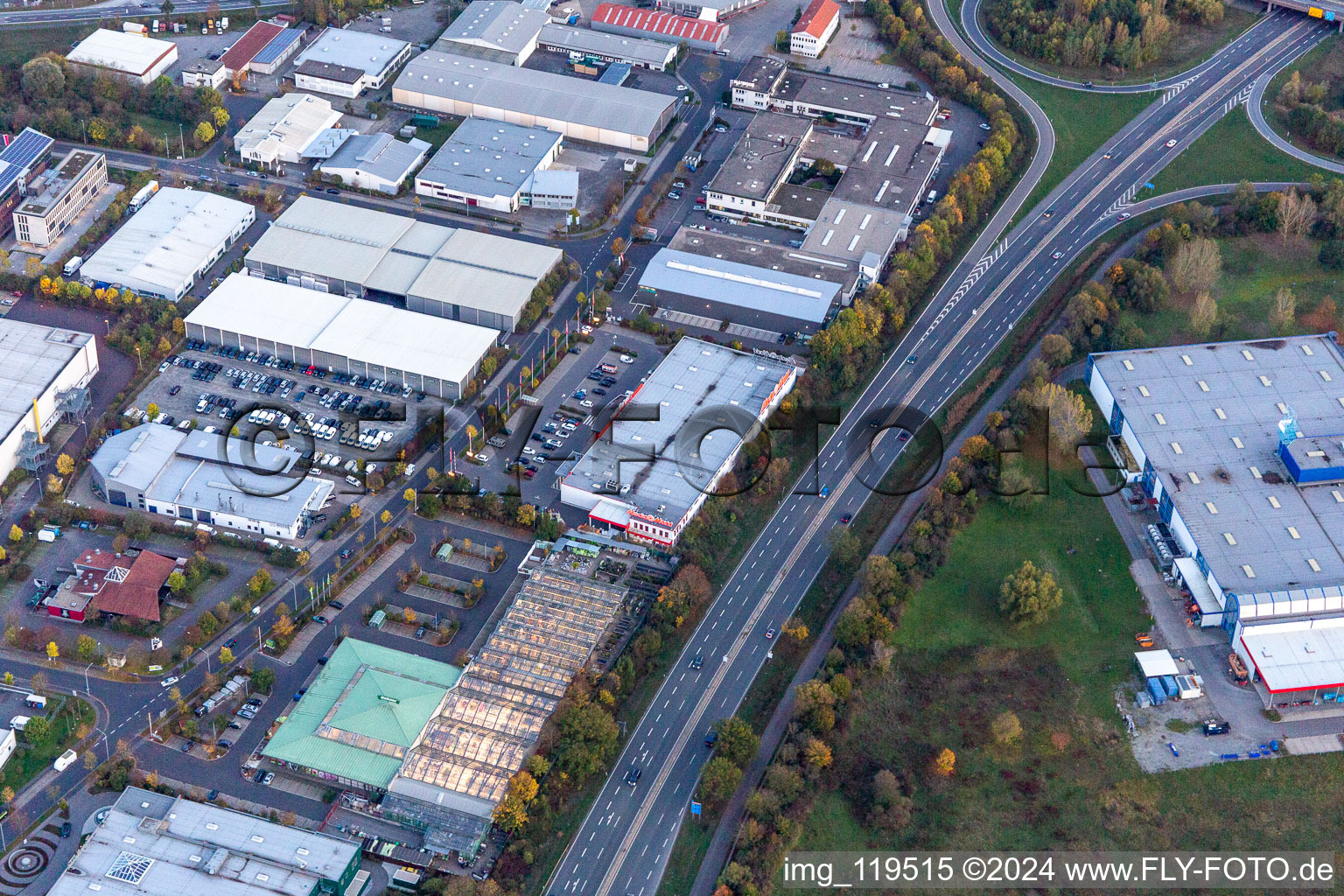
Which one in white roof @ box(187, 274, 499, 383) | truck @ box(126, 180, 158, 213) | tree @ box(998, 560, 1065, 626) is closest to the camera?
tree @ box(998, 560, 1065, 626)

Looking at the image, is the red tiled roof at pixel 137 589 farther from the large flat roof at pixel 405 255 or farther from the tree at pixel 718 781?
the tree at pixel 718 781

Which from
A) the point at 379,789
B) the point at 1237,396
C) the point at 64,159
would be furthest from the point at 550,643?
the point at 64,159

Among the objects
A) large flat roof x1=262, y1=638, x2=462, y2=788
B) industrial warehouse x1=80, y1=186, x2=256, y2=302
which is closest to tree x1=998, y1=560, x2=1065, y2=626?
large flat roof x1=262, y1=638, x2=462, y2=788

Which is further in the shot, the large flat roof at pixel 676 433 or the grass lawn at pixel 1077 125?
the grass lawn at pixel 1077 125

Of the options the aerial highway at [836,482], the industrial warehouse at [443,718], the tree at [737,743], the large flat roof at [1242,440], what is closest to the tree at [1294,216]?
the aerial highway at [836,482]

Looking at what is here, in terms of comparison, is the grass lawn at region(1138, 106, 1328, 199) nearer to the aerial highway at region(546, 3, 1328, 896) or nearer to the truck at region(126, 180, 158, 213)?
the aerial highway at region(546, 3, 1328, 896)

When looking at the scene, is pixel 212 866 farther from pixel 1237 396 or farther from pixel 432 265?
pixel 1237 396

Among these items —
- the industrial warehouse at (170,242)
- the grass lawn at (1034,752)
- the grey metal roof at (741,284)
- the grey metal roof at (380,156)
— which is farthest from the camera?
the grey metal roof at (380,156)
